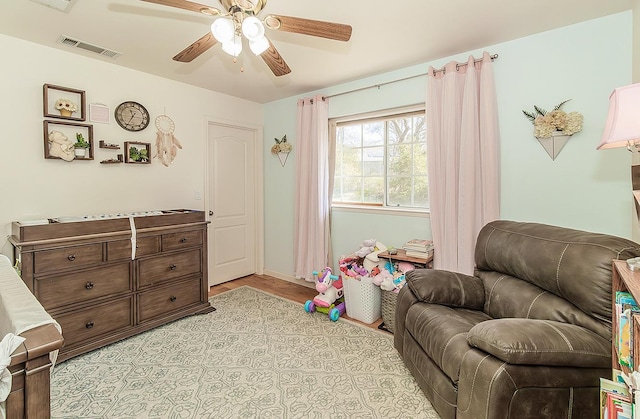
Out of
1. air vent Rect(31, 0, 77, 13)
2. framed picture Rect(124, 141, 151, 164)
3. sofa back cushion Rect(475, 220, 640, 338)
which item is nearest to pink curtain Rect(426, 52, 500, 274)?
sofa back cushion Rect(475, 220, 640, 338)

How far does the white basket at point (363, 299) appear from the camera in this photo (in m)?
2.86

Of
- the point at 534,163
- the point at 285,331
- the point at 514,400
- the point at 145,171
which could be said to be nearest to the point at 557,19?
the point at 534,163

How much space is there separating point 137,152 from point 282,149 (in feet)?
5.43

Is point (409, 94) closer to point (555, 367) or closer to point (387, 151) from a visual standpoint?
point (387, 151)

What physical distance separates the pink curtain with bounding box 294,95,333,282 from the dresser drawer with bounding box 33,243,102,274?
2.05 m

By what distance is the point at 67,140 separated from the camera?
102 inches

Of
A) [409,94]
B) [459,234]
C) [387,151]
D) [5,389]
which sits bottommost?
[5,389]

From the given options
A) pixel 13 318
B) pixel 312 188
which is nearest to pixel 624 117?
pixel 13 318

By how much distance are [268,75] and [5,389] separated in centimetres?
298

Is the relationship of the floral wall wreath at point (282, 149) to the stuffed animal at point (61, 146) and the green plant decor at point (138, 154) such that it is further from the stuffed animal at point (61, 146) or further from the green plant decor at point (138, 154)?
the stuffed animal at point (61, 146)

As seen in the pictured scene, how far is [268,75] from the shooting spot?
312 centimetres

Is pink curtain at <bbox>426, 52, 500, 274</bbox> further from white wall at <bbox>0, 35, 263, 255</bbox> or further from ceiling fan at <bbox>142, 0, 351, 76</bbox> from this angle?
→ white wall at <bbox>0, 35, 263, 255</bbox>

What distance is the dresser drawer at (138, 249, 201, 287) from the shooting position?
263 cm

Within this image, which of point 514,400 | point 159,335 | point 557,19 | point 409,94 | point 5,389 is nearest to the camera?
point 5,389
